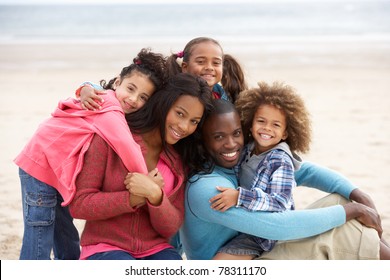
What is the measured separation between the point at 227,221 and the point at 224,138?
48cm

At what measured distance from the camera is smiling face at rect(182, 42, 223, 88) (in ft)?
11.5

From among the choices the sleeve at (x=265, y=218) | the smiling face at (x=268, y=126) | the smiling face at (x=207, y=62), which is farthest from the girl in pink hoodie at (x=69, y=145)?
the smiling face at (x=268, y=126)

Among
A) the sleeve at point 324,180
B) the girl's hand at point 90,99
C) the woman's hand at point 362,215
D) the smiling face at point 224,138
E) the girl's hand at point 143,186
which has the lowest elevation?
the woman's hand at point 362,215

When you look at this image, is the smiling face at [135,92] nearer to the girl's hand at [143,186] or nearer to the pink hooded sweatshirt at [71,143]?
the pink hooded sweatshirt at [71,143]

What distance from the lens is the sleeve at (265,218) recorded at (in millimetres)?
2777

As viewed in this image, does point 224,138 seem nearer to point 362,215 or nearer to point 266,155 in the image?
point 266,155

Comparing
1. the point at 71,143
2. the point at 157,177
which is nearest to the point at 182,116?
the point at 157,177

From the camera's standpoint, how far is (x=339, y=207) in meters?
2.95

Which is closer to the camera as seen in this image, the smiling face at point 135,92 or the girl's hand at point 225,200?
the girl's hand at point 225,200

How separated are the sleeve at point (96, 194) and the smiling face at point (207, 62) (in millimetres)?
1027

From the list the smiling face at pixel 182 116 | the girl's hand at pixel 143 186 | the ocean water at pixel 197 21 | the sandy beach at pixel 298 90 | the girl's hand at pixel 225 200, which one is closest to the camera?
the girl's hand at pixel 143 186

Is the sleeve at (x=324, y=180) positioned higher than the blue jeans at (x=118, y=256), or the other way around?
the sleeve at (x=324, y=180)

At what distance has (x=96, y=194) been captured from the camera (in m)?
2.68

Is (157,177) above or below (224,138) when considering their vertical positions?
below
